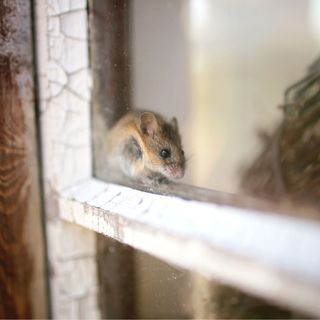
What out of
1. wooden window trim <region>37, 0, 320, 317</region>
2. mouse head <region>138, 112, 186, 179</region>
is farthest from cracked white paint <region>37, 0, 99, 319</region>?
mouse head <region>138, 112, 186, 179</region>

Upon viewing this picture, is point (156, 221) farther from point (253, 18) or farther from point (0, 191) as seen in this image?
point (253, 18)

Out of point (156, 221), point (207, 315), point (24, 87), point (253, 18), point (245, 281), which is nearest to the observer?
point (245, 281)

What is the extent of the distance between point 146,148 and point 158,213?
25cm

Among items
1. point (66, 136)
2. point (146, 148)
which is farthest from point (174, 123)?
point (66, 136)

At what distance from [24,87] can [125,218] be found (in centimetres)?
33

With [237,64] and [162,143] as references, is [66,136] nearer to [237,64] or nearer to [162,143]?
[162,143]

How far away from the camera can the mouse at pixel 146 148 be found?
71cm

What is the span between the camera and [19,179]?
809 mm

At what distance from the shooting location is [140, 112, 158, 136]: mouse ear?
2.39 feet

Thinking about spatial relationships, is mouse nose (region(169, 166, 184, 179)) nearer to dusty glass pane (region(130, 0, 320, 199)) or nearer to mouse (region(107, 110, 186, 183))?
mouse (region(107, 110, 186, 183))

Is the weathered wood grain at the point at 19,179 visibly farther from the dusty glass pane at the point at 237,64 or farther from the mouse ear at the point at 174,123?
the dusty glass pane at the point at 237,64

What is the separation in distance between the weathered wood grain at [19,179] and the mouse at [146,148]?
0.15 m

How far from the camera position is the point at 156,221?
1.80 feet

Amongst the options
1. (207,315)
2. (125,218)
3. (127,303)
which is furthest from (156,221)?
(127,303)
